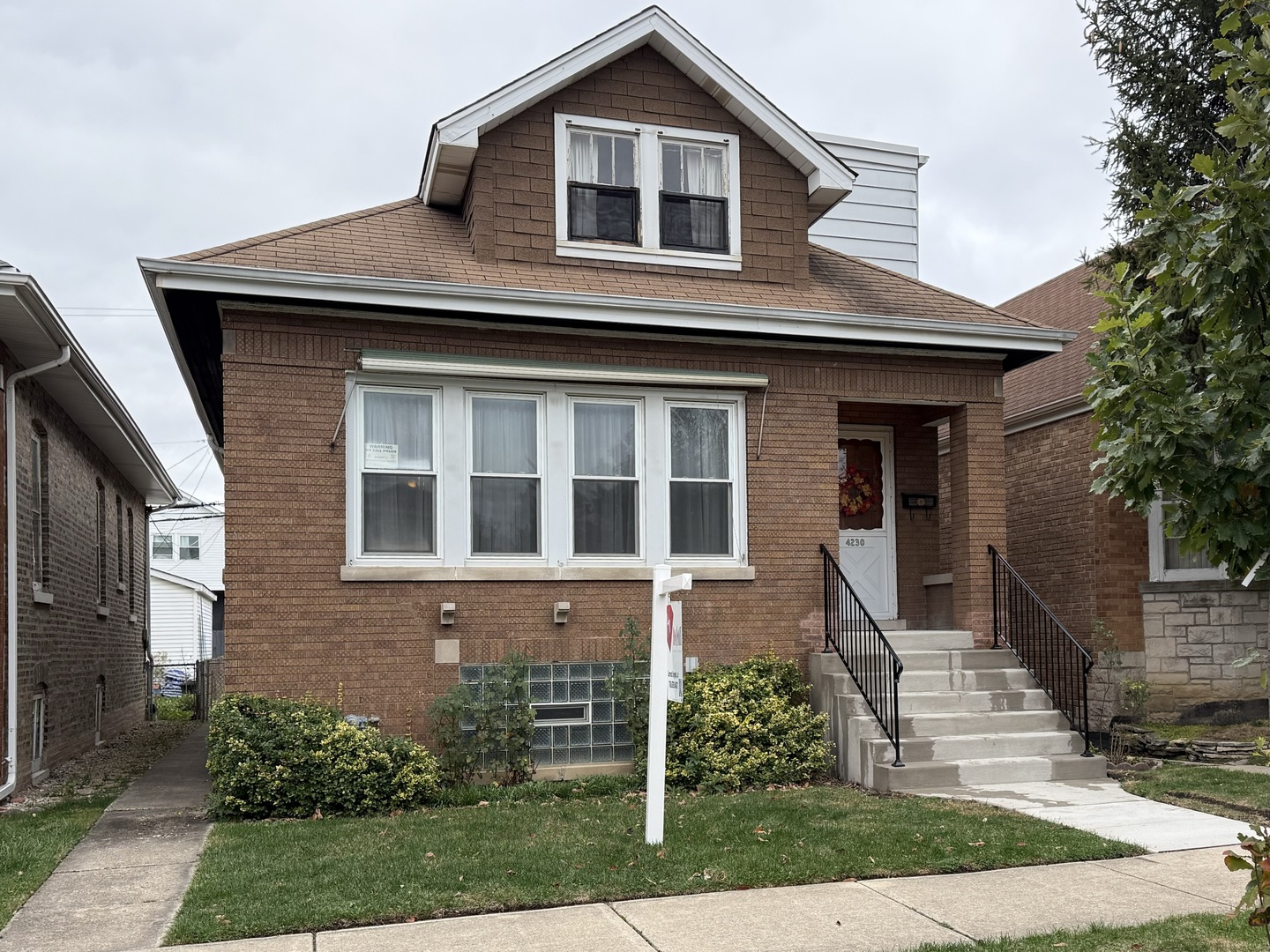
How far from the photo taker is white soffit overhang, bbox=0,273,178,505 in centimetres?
939

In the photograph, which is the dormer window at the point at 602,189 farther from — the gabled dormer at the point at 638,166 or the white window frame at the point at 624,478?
the white window frame at the point at 624,478

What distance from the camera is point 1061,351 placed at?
1446cm

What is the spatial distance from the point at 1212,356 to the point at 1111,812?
5417 mm

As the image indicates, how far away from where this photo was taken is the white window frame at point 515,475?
430 inches

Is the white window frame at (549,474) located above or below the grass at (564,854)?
above

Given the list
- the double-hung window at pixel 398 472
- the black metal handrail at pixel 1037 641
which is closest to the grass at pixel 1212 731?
the black metal handrail at pixel 1037 641

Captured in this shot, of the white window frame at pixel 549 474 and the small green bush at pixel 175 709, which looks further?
the small green bush at pixel 175 709

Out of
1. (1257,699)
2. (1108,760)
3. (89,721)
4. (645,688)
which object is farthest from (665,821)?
(89,721)

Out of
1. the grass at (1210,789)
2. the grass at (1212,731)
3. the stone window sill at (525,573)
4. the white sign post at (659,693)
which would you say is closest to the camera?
the white sign post at (659,693)

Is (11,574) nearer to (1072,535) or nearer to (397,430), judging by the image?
(397,430)

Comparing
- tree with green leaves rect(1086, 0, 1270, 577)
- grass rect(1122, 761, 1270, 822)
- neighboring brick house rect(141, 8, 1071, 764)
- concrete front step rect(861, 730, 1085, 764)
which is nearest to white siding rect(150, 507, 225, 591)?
neighboring brick house rect(141, 8, 1071, 764)

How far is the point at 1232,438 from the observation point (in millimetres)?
4477

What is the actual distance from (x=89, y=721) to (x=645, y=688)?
8421 mm

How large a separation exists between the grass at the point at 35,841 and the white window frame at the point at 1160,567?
11.6 metres
